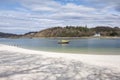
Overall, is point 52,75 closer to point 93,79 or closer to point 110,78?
point 93,79

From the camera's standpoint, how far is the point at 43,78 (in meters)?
9.07

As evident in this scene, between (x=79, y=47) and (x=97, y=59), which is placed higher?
(x=97, y=59)

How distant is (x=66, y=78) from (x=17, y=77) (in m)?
1.97

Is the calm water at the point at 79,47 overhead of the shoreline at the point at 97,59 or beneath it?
beneath

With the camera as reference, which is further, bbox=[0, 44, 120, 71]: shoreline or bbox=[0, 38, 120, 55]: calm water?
bbox=[0, 38, 120, 55]: calm water

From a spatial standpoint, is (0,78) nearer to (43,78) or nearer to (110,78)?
(43,78)

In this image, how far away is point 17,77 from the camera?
360 inches

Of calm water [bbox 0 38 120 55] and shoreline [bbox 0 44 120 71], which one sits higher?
shoreline [bbox 0 44 120 71]

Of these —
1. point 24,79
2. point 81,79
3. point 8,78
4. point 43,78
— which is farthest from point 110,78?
point 8,78

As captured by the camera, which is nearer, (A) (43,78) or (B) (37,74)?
(A) (43,78)

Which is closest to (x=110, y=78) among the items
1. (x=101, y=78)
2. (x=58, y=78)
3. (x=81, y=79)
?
(x=101, y=78)

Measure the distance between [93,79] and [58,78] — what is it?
1397mm

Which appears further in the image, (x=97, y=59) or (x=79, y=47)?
(x=79, y=47)

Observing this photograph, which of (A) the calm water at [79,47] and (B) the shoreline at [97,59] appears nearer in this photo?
(B) the shoreline at [97,59]
